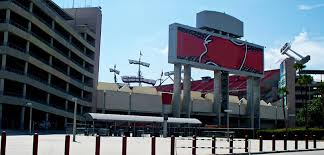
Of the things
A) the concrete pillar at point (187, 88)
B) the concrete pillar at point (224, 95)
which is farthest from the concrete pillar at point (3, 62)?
the concrete pillar at point (224, 95)

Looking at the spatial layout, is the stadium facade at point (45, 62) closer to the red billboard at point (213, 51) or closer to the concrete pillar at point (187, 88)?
the concrete pillar at point (187, 88)

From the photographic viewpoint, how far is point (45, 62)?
229 feet

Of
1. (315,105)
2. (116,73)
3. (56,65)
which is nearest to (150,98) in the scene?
(56,65)

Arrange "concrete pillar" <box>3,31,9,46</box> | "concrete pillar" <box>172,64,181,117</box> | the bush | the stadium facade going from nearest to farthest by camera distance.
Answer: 1. the bush
2. "concrete pillar" <box>3,31,9,46</box>
3. the stadium facade
4. "concrete pillar" <box>172,64,181,117</box>

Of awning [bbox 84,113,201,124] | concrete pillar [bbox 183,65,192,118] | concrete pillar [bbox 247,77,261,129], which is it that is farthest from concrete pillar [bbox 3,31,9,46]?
Answer: concrete pillar [bbox 247,77,261,129]

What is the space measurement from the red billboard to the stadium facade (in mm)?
19463

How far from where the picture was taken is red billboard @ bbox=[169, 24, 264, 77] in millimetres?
76812

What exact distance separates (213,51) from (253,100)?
64.5ft

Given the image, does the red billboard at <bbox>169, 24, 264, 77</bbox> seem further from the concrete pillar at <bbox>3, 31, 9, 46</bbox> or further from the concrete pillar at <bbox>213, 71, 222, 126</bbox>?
the concrete pillar at <bbox>3, 31, 9, 46</bbox>

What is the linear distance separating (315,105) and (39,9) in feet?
211

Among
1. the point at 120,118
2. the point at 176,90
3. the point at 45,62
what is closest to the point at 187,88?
the point at 176,90

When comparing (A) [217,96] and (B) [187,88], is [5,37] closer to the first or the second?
(B) [187,88]

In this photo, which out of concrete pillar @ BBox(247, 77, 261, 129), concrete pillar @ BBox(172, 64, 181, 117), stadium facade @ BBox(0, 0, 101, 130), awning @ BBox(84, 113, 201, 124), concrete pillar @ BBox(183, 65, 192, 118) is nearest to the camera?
awning @ BBox(84, 113, 201, 124)

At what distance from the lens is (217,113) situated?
89.0m
